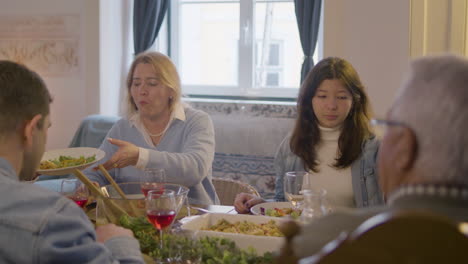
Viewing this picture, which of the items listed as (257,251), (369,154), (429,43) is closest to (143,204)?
(257,251)

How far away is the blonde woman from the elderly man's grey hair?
1.90m

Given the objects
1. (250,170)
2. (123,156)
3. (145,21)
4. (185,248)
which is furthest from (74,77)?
(185,248)

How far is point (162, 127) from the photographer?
2.95 metres

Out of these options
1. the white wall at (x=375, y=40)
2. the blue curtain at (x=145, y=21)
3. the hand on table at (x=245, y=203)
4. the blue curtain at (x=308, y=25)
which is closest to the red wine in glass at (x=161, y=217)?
the hand on table at (x=245, y=203)

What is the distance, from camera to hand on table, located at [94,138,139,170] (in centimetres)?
246

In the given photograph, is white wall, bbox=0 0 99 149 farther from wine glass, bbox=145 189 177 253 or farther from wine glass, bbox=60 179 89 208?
wine glass, bbox=145 189 177 253

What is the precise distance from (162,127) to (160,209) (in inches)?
53.7

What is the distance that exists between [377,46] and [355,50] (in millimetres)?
160

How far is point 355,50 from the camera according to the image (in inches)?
163

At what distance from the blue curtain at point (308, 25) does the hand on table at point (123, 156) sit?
2.47 meters

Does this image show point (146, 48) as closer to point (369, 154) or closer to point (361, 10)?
point (361, 10)

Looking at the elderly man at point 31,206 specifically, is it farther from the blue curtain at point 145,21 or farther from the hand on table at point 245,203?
the blue curtain at point 145,21

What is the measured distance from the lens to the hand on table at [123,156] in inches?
96.9

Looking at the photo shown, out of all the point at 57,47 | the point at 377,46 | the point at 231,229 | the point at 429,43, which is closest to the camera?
the point at 231,229
